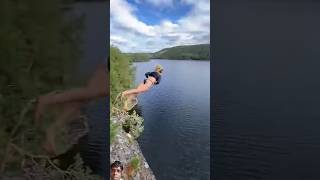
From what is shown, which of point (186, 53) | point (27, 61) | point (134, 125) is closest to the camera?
point (186, 53)

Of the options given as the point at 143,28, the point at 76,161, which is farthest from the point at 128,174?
the point at 143,28

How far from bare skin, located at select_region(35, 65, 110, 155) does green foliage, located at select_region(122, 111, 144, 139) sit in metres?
0.22

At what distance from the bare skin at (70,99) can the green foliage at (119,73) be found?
0.15ft

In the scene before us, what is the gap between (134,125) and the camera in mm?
2588

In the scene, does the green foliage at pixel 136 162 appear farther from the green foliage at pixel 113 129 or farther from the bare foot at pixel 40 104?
the bare foot at pixel 40 104

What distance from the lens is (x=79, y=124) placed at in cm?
301

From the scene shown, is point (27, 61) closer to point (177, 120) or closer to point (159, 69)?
point (159, 69)

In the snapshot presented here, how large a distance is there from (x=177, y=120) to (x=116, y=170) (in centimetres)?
48

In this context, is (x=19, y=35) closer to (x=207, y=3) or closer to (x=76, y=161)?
(x=76, y=161)

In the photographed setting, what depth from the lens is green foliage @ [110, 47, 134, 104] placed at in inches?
102

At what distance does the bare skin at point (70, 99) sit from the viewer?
2.76m

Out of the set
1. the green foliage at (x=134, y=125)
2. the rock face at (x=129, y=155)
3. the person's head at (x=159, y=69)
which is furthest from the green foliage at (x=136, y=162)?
the person's head at (x=159, y=69)

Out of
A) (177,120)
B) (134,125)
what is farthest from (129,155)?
(177,120)

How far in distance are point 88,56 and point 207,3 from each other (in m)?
0.89
